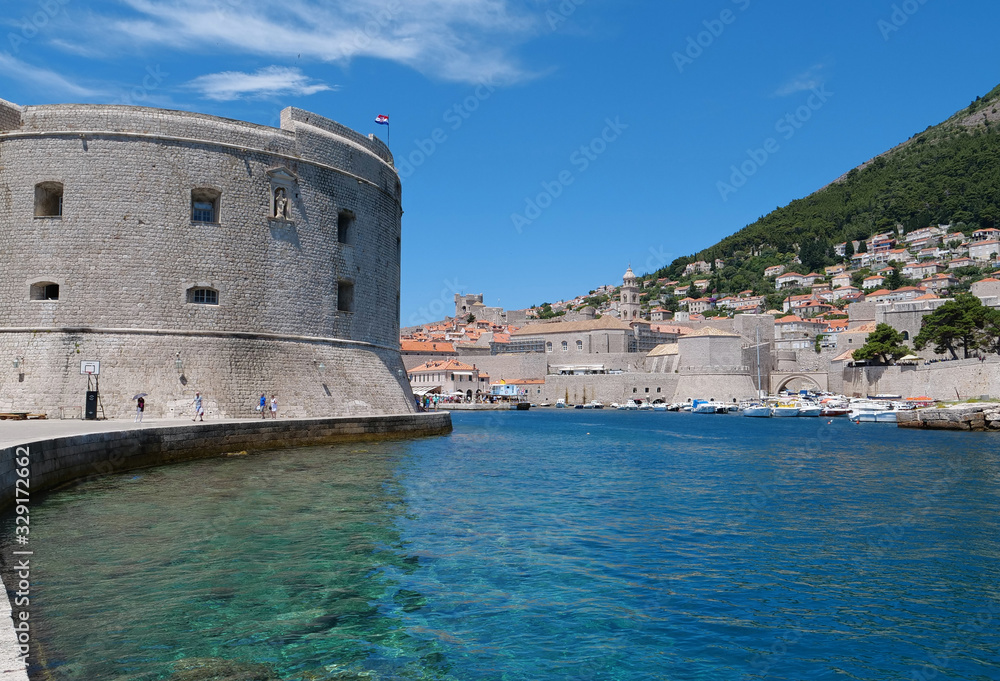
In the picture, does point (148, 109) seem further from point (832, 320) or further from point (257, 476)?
point (832, 320)

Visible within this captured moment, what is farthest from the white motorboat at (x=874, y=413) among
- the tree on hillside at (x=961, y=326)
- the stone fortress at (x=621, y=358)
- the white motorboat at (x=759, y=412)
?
the stone fortress at (x=621, y=358)

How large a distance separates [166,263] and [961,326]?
151 ft

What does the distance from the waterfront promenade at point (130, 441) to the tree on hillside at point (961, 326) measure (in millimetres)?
39625

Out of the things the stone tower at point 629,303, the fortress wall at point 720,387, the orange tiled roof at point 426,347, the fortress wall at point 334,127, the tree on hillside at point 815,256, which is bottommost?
the fortress wall at point 720,387

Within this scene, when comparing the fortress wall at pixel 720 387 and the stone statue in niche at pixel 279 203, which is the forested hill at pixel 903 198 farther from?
the stone statue in niche at pixel 279 203

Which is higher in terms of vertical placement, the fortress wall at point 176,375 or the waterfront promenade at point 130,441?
the fortress wall at point 176,375

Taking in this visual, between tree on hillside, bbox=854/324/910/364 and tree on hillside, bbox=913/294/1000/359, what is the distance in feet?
7.91

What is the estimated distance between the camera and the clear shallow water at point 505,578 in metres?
4.48

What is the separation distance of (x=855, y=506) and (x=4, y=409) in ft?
52.1

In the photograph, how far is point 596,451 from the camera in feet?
65.6

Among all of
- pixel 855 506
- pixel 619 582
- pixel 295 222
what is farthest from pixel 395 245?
pixel 619 582

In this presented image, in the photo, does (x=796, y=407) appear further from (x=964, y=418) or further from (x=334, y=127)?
(x=334, y=127)

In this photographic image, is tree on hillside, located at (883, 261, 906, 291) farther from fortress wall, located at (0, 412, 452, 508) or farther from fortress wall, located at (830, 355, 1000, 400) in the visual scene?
fortress wall, located at (0, 412, 452, 508)

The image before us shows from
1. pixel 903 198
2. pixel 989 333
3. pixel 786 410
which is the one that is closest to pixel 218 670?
pixel 786 410
